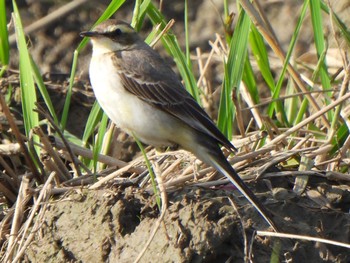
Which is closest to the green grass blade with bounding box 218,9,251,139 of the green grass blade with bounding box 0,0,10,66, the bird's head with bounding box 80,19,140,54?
the bird's head with bounding box 80,19,140,54

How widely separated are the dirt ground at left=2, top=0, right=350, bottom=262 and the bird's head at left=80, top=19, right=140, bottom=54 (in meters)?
1.12

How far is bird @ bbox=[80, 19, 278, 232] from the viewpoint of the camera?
642 centimetres

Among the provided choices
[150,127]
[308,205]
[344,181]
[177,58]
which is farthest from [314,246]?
[177,58]

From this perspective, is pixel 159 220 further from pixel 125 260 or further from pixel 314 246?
pixel 314 246

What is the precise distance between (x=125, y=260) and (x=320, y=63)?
6.87 ft

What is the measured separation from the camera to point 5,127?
711cm

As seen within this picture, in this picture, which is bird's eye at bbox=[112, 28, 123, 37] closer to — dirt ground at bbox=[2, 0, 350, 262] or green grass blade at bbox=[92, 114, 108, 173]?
green grass blade at bbox=[92, 114, 108, 173]

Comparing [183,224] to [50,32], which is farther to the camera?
[50,32]

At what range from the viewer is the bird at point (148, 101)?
6.42 meters

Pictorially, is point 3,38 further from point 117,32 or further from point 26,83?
point 117,32

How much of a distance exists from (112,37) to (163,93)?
55 centimetres

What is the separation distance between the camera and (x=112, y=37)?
22.5ft

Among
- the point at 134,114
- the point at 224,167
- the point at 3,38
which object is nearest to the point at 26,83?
the point at 3,38

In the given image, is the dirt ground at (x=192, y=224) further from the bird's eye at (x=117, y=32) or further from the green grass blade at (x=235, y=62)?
Answer: the bird's eye at (x=117, y=32)
